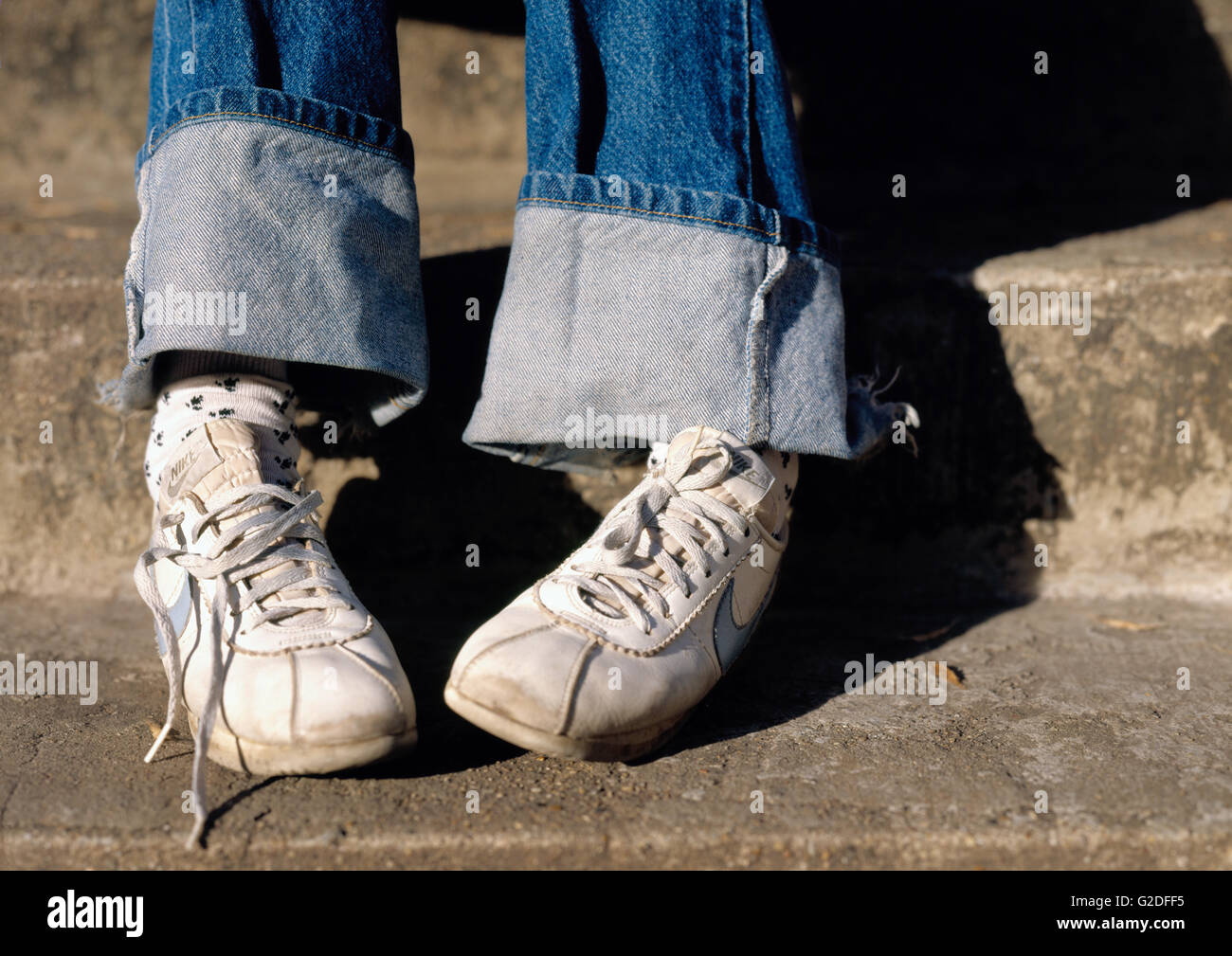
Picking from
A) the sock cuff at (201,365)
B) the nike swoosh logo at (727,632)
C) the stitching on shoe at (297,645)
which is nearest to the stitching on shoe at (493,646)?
the stitching on shoe at (297,645)

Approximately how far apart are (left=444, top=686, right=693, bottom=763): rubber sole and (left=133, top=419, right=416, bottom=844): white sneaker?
5 cm

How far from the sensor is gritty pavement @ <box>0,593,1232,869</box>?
830mm

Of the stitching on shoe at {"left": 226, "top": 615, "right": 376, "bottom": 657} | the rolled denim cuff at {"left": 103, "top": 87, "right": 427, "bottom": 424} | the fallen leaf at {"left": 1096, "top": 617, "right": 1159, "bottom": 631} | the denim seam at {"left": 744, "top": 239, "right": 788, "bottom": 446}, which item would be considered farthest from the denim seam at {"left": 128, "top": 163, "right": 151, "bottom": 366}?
the fallen leaf at {"left": 1096, "top": 617, "right": 1159, "bottom": 631}

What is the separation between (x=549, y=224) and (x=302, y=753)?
645 millimetres

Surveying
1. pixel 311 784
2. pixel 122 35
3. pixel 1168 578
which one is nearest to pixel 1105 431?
pixel 1168 578

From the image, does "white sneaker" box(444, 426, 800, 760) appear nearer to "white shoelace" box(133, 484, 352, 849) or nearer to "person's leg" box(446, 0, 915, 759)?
"person's leg" box(446, 0, 915, 759)

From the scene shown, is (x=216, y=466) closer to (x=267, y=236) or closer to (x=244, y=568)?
(x=244, y=568)

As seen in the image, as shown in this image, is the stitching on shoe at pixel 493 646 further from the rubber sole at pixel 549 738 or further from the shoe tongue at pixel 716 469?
the shoe tongue at pixel 716 469

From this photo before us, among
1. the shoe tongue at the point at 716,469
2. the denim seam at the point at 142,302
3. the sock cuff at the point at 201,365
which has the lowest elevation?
the shoe tongue at the point at 716,469

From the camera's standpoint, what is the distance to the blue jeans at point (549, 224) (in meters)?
1.02

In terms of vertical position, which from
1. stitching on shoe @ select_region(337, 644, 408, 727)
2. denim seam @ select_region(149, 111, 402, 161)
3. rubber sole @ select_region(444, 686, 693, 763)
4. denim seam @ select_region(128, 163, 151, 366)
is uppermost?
denim seam @ select_region(149, 111, 402, 161)

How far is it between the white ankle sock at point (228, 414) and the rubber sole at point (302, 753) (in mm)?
345

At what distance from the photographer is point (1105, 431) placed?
1449 millimetres

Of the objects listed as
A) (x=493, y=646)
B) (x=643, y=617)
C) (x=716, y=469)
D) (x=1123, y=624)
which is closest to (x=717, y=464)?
(x=716, y=469)
